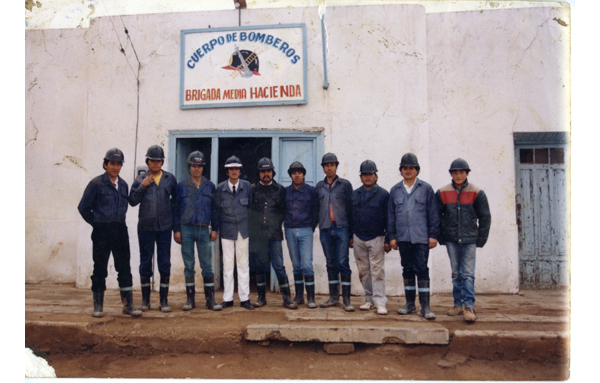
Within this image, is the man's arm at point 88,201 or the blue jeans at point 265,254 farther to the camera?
the blue jeans at point 265,254

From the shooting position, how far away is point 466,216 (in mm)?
4707

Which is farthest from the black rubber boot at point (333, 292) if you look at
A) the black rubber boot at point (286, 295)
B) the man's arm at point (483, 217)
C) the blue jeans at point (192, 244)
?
the man's arm at point (483, 217)

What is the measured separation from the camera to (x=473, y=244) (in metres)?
4.71

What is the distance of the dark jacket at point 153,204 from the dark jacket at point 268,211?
3.53 ft

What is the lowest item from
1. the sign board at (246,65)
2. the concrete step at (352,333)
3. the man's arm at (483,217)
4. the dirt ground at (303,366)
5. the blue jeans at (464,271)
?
the dirt ground at (303,366)

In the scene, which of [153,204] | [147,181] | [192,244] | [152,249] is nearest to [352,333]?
[192,244]

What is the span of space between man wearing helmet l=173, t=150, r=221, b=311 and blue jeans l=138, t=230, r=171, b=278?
0.16 metres

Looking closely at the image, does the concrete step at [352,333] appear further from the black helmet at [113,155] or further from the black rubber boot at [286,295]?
the black helmet at [113,155]

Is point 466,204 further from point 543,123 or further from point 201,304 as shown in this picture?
point 201,304

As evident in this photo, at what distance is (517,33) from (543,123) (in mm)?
1446

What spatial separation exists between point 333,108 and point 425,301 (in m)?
3.19

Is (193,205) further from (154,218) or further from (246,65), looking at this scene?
(246,65)

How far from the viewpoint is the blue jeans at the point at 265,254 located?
524cm

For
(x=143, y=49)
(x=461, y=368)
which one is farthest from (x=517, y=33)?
(x=143, y=49)
